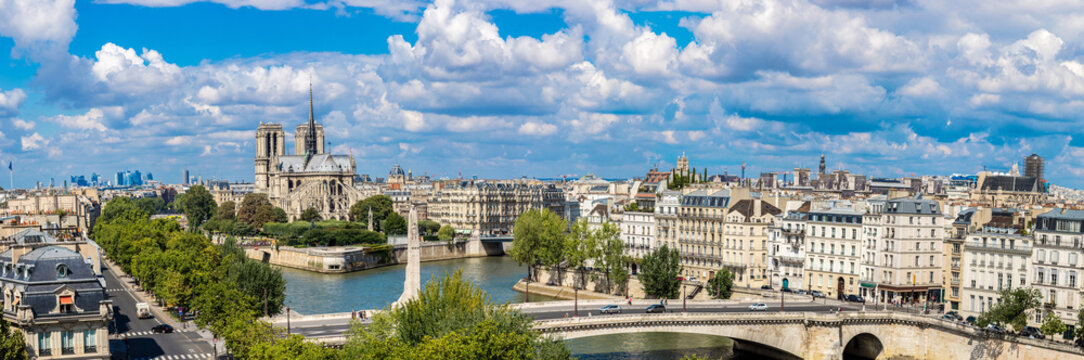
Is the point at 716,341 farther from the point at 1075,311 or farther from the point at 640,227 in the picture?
the point at 640,227

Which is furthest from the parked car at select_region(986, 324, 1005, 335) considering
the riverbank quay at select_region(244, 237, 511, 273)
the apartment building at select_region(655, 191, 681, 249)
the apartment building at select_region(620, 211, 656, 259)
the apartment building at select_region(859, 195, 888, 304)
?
the riverbank quay at select_region(244, 237, 511, 273)

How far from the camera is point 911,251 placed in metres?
68.2

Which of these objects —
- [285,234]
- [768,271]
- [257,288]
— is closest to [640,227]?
[768,271]

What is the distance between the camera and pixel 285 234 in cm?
14062

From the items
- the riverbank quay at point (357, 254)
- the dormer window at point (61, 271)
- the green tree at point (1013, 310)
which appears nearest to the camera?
the dormer window at point (61, 271)

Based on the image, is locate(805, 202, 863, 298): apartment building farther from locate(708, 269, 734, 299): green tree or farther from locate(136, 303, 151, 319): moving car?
locate(136, 303, 151, 319): moving car

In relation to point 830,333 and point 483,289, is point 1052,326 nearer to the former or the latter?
point 830,333

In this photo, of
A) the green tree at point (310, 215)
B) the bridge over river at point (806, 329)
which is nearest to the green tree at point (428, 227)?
the green tree at point (310, 215)

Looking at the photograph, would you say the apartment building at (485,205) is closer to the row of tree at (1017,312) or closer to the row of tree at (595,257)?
the row of tree at (595,257)

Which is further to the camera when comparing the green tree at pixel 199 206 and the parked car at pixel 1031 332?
the green tree at pixel 199 206

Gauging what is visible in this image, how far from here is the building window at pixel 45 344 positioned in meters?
39.1

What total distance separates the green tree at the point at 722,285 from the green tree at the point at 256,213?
102 metres

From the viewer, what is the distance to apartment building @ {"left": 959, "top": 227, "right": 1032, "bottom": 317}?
197 feet

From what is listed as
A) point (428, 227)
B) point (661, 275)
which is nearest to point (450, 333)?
point (661, 275)
